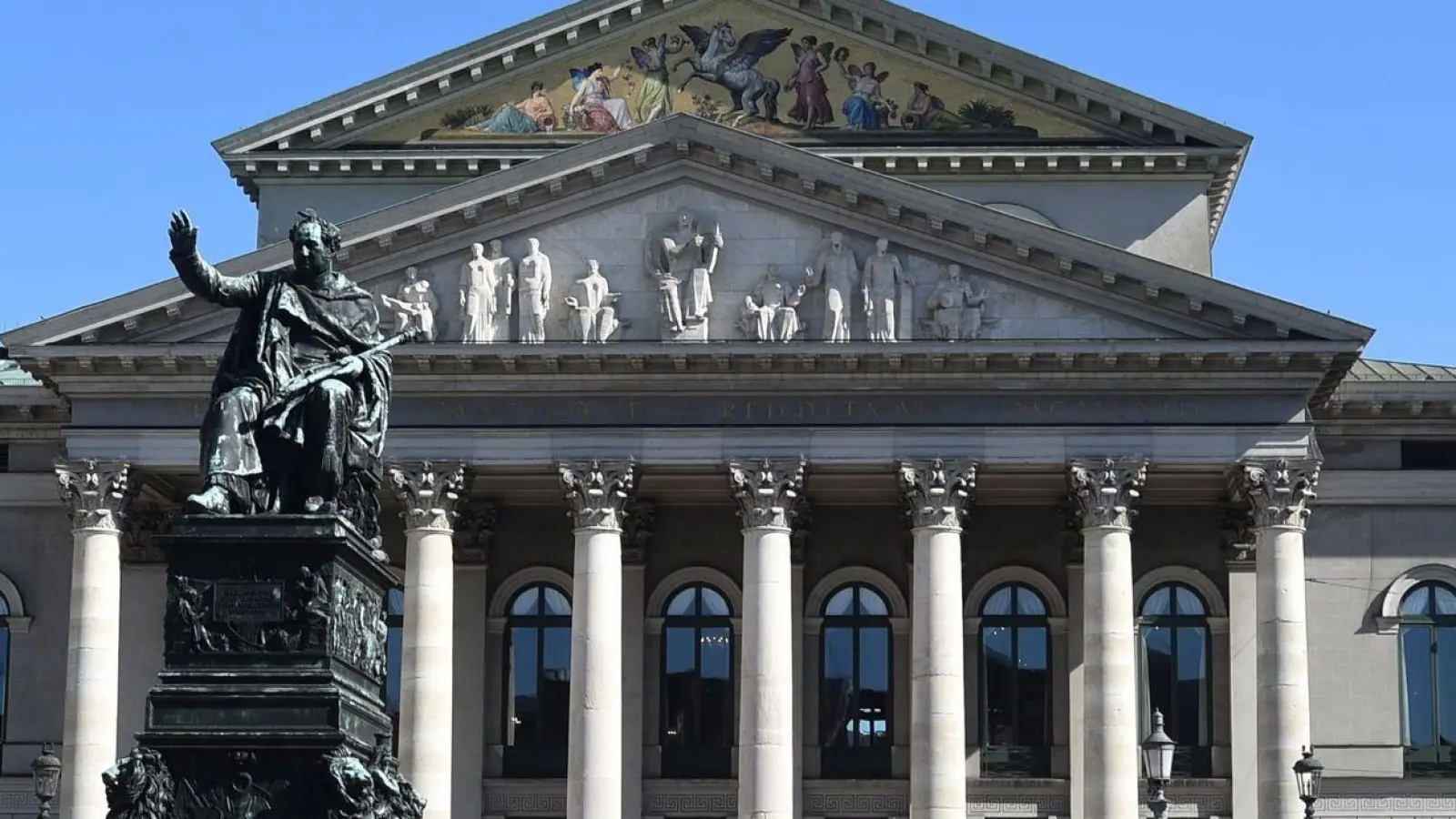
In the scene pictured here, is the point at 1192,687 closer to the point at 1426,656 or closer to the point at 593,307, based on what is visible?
the point at 1426,656

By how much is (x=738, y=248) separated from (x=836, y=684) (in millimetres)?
10891

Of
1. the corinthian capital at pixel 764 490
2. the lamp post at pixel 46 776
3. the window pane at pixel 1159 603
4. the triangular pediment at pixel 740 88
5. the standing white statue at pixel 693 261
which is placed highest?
the triangular pediment at pixel 740 88

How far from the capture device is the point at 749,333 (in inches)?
2179

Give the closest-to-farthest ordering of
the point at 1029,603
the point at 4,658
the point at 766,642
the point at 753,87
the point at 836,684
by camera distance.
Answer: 1. the point at 766,642
2. the point at 836,684
3. the point at 1029,603
4. the point at 4,658
5. the point at 753,87

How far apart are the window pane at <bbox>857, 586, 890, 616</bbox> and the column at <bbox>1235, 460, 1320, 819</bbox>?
374 inches

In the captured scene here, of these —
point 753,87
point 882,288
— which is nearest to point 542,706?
point 882,288

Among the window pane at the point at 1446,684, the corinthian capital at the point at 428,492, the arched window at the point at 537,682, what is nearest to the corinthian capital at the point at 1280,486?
the window pane at the point at 1446,684

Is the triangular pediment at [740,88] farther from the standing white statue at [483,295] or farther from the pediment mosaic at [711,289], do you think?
the standing white statue at [483,295]

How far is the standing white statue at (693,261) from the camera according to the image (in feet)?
182

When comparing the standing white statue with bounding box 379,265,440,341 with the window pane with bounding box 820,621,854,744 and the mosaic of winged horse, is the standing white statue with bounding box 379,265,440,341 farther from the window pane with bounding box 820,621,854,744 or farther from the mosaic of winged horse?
the mosaic of winged horse

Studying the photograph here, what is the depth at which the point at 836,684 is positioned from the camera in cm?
6144

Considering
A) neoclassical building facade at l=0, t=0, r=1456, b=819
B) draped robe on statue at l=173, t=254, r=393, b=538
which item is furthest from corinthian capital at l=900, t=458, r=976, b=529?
draped robe on statue at l=173, t=254, r=393, b=538

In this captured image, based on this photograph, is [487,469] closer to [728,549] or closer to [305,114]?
[728,549]

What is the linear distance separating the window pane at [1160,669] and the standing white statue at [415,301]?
16.9m
